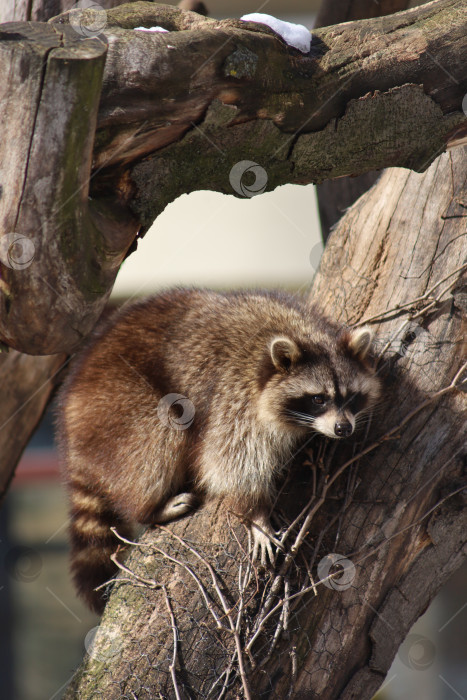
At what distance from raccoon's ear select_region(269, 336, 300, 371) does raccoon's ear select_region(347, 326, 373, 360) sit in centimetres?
27

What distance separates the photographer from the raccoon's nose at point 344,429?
3.16m

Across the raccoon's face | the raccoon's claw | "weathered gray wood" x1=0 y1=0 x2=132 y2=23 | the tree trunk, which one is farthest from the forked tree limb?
"weathered gray wood" x1=0 y1=0 x2=132 y2=23

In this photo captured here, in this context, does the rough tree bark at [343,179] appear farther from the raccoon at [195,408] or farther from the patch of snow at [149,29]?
the patch of snow at [149,29]

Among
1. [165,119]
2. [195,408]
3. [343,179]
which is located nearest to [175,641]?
[195,408]

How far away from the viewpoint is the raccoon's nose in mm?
3156

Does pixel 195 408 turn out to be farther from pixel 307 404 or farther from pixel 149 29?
pixel 149 29

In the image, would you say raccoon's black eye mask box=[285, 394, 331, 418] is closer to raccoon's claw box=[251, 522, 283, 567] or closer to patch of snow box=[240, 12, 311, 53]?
A: raccoon's claw box=[251, 522, 283, 567]

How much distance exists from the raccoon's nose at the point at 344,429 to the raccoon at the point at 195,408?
0.26 ft

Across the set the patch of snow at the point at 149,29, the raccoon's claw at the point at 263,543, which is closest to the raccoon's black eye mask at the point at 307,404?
the raccoon's claw at the point at 263,543

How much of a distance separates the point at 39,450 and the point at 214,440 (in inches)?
243

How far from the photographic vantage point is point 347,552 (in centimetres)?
320

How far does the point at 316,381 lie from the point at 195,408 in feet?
2.01

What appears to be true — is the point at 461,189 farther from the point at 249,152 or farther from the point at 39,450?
the point at 39,450

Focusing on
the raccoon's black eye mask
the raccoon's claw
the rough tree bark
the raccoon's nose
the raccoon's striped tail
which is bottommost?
the raccoon's striped tail
